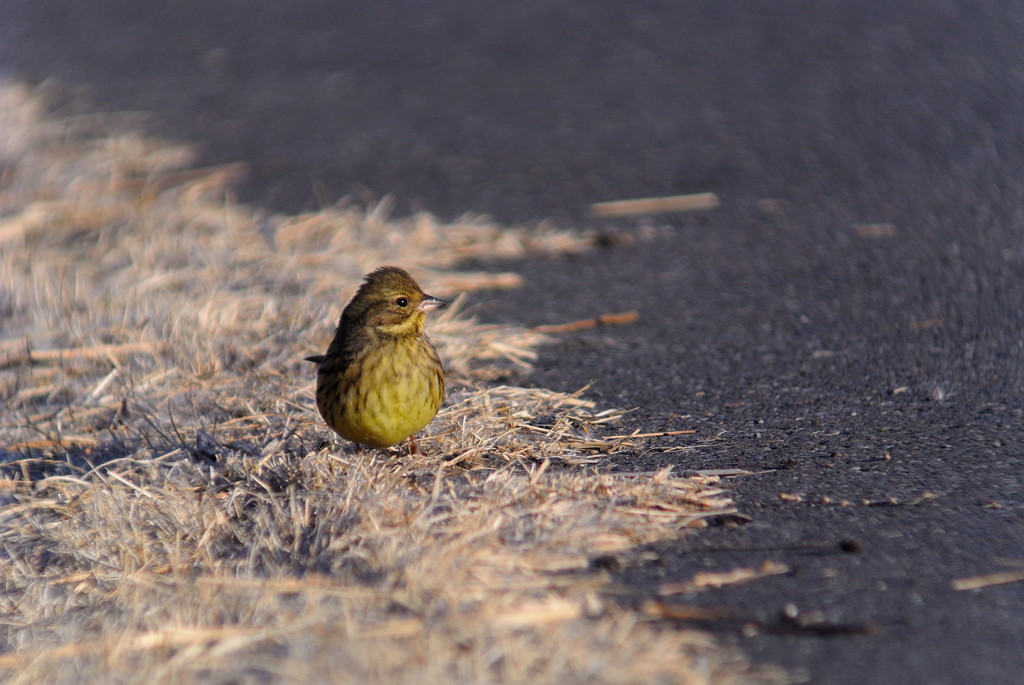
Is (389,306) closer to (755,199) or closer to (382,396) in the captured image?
(382,396)

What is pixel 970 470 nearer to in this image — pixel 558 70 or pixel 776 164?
pixel 776 164

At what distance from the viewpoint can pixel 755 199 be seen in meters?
8.03

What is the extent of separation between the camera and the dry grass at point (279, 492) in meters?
3.10

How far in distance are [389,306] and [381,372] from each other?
404 millimetres

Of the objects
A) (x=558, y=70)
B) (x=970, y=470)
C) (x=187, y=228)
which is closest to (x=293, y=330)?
(x=187, y=228)

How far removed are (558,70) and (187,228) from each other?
175 inches

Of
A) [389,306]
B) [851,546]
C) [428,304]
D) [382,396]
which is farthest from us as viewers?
[428,304]

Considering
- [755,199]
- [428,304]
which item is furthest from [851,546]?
Result: [755,199]

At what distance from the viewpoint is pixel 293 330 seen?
602 centimetres

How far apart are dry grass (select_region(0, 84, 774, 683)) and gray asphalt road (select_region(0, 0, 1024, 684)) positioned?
0.30 metres

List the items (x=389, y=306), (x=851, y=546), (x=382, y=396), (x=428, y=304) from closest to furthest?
(x=851, y=546), (x=382, y=396), (x=389, y=306), (x=428, y=304)

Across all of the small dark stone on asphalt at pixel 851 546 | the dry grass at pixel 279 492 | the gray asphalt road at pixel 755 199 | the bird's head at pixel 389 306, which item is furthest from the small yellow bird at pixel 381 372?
the small dark stone on asphalt at pixel 851 546

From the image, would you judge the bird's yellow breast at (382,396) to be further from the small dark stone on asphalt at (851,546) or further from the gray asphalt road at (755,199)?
the small dark stone on asphalt at (851,546)

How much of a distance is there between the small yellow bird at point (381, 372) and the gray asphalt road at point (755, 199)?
0.83 m
